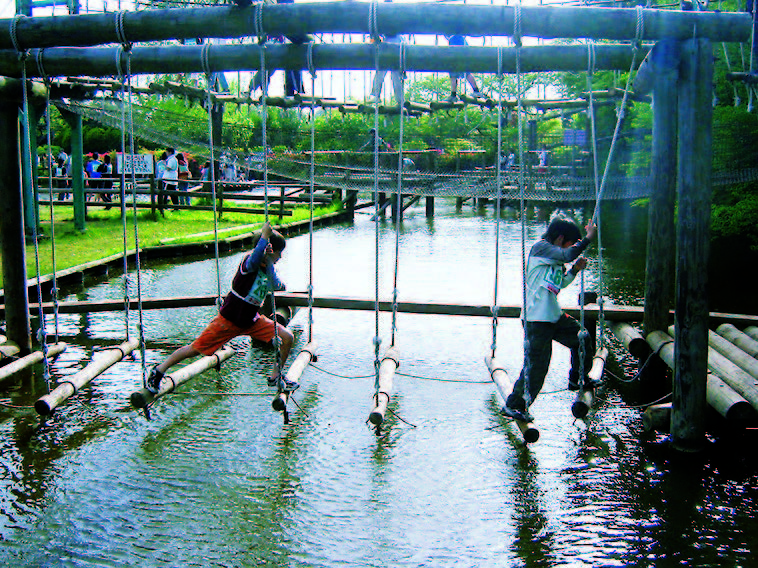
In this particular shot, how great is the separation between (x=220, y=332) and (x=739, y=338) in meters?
4.77

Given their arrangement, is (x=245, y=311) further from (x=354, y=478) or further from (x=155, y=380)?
(x=354, y=478)

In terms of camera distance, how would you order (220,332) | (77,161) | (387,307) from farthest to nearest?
(77,161) < (387,307) < (220,332)

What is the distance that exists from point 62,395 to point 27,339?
2.35 metres

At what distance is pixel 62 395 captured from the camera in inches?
243

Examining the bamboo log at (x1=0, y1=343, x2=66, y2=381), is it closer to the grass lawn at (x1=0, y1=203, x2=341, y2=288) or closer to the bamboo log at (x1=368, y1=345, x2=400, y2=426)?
the bamboo log at (x1=368, y1=345, x2=400, y2=426)

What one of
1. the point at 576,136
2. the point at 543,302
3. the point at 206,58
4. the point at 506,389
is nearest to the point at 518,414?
the point at 506,389

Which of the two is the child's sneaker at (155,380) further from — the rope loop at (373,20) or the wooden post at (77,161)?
the wooden post at (77,161)

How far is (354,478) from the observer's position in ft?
18.6

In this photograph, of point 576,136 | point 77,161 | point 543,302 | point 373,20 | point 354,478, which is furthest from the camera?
point 576,136

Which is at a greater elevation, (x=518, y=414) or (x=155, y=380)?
(x=155, y=380)

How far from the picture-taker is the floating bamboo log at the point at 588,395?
571 cm

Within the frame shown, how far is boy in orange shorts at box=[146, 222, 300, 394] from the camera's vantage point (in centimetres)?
623

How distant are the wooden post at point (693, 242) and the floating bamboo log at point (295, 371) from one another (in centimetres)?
283

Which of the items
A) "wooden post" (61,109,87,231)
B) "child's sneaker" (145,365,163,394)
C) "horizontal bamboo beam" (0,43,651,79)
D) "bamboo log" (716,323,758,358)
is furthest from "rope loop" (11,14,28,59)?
"wooden post" (61,109,87,231)
